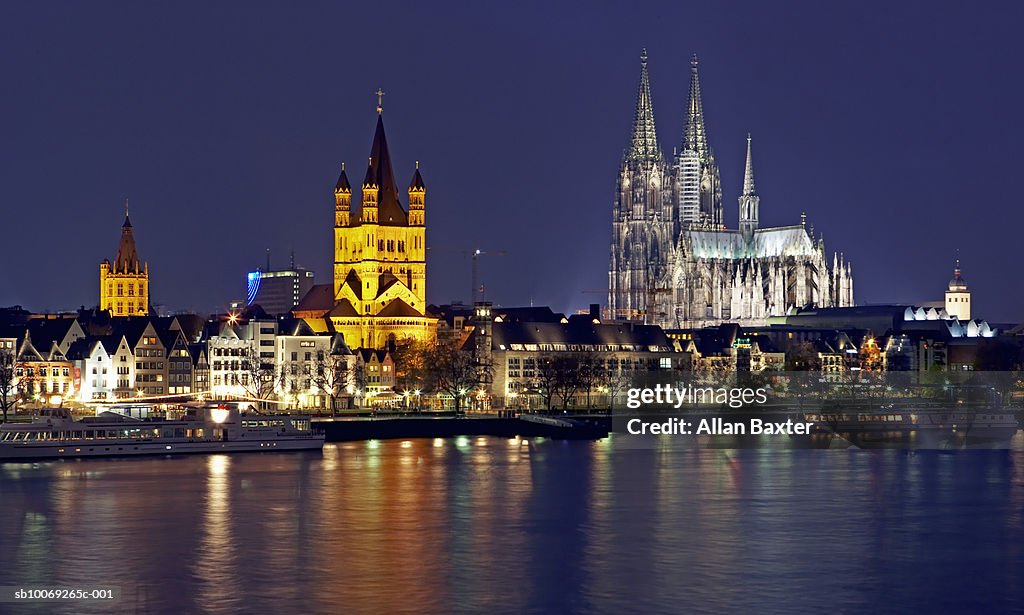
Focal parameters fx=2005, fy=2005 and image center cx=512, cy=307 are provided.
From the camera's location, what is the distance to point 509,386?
13812 cm

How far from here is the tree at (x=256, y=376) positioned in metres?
123

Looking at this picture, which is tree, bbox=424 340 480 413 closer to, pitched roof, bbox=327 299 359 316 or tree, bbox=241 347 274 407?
tree, bbox=241 347 274 407

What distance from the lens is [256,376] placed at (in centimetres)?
12431

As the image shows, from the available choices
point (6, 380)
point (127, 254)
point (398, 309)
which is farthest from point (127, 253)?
point (6, 380)

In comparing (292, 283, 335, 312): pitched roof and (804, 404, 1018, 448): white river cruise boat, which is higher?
(292, 283, 335, 312): pitched roof

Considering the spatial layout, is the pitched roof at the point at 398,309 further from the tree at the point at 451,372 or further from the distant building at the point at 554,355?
→ the tree at the point at 451,372

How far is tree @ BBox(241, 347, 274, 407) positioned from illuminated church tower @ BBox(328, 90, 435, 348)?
19446 millimetres

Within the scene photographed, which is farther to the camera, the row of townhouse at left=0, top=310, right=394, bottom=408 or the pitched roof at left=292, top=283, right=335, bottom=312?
the pitched roof at left=292, top=283, right=335, bottom=312

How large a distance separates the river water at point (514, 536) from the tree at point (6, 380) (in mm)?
25839

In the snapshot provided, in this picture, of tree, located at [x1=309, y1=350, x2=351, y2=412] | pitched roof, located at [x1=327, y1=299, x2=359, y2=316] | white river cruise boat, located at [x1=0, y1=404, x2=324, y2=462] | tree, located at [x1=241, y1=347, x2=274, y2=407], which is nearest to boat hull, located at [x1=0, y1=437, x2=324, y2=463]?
white river cruise boat, located at [x1=0, y1=404, x2=324, y2=462]

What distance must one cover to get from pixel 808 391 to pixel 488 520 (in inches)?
3408

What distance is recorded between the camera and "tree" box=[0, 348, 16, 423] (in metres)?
107

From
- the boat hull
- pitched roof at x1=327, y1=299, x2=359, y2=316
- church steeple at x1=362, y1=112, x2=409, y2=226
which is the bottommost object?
the boat hull

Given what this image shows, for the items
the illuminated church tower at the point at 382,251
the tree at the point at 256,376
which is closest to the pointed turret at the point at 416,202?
the illuminated church tower at the point at 382,251
